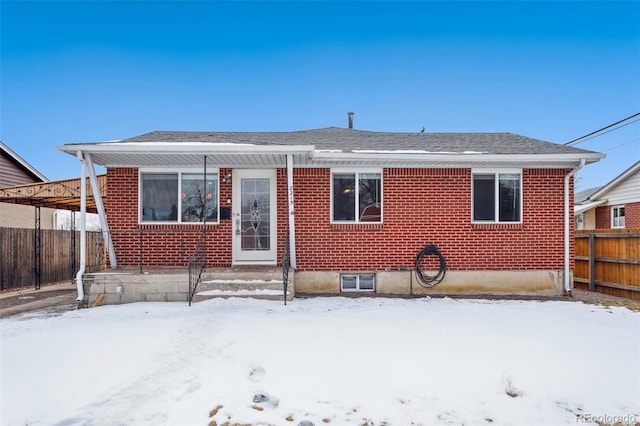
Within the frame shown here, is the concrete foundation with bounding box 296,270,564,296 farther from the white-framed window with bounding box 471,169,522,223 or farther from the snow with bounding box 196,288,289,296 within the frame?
the white-framed window with bounding box 471,169,522,223

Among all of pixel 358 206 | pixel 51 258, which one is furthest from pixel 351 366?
pixel 51 258

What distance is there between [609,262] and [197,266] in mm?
9985

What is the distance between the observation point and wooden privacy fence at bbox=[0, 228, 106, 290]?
9359 millimetres

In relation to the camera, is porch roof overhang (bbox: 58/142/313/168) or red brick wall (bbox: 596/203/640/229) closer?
porch roof overhang (bbox: 58/142/313/168)

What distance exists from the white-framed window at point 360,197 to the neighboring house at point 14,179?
1351cm

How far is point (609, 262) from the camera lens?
843 centimetres

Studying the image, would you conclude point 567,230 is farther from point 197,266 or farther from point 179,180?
point 179,180

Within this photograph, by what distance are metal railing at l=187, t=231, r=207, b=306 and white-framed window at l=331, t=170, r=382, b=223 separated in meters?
3.04

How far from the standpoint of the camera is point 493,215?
26.5 feet

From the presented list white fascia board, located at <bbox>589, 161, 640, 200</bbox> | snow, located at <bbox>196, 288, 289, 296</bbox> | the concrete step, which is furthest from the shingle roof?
white fascia board, located at <bbox>589, 161, 640, 200</bbox>

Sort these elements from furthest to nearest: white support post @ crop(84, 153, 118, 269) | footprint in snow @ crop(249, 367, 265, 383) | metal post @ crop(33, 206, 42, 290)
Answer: metal post @ crop(33, 206, 42, 290), white support post @ crop(84, 153, 118, 269), footprint in snow @ crop(249, 367, 265, 383)

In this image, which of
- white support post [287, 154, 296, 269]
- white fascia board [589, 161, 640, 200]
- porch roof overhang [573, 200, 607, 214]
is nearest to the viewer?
white support post [287, 154, 296, 269]

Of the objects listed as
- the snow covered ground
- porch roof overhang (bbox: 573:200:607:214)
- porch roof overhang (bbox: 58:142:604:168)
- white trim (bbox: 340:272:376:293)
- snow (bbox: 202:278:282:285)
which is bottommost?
the snow covered ground

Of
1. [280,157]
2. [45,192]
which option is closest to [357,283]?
[280,157]
